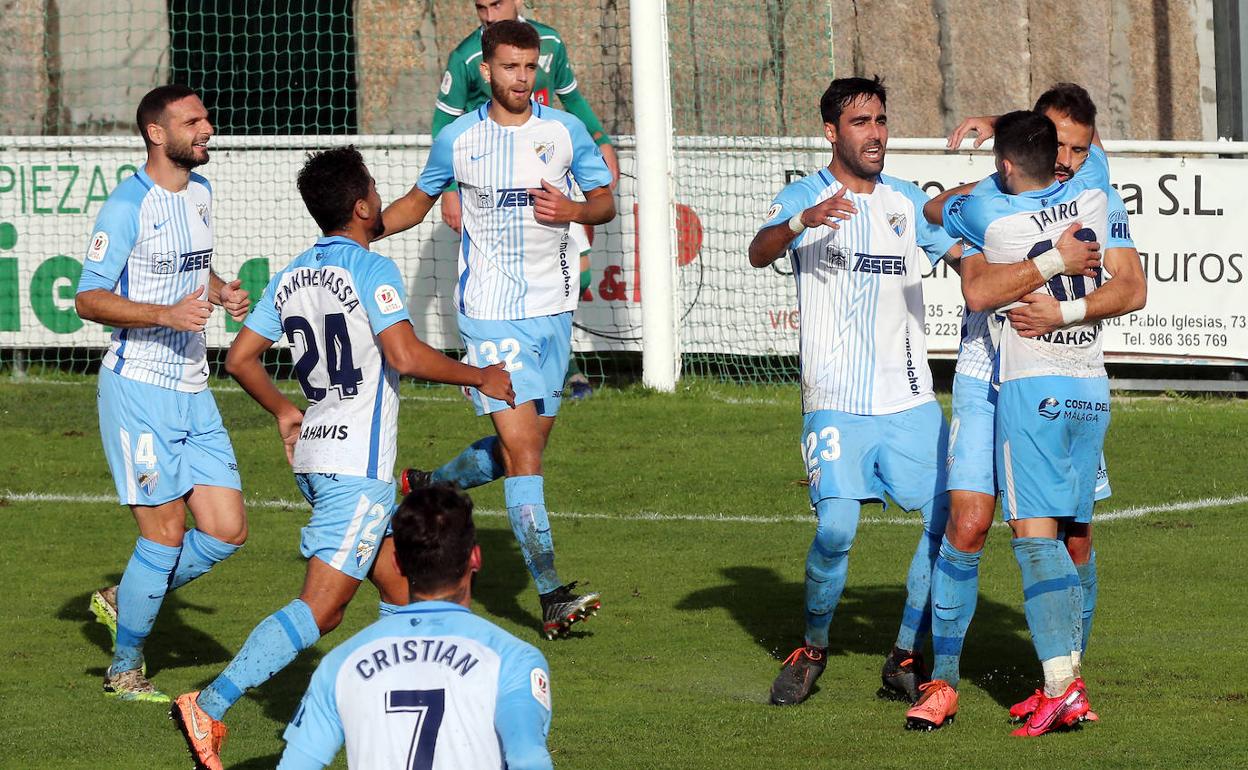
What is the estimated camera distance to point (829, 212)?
614cm

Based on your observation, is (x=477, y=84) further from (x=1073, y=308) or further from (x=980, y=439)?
(x=1073, y=308)

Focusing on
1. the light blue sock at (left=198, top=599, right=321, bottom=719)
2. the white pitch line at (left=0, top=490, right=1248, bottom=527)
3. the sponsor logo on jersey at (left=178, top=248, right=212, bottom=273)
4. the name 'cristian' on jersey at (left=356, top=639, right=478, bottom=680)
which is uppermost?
the sponsor logo on jersey at (left=178, top=248, right=212, bottom=273)

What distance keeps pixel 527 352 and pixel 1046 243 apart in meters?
2.63

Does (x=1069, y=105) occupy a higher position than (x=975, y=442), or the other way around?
(x=1069, y=105)

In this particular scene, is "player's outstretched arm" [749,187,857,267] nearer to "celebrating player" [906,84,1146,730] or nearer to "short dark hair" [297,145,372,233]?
"celebrating player" [906,84,1146,730]

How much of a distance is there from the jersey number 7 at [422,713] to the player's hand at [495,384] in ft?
7.09

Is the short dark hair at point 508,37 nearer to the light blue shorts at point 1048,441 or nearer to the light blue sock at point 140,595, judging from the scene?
the light blue sock at point 140,595

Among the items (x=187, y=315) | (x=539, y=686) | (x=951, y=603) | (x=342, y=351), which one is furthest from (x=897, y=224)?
(x=539, y=686)

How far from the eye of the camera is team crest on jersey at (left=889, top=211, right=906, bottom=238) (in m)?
6.71

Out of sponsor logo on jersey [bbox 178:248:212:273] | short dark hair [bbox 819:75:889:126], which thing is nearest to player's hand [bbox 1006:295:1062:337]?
short dark hair [bbox 819:75:889:126]

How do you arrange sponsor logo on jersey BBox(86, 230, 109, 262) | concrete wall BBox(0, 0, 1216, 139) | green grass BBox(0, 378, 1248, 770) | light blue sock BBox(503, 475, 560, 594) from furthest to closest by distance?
concrete wall BBox(0, 0, 1216, 139) → light blue sock BBox(503, 475, 560, 594) → sponsor logo on jersey BBox(86, 230, 109, 262) → green grass BBox(0, 378, 1248, 770)

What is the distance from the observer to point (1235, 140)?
44.5 ft

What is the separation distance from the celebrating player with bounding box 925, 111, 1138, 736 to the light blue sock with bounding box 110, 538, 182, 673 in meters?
3.10

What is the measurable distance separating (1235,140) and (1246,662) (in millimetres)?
7853
